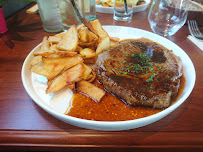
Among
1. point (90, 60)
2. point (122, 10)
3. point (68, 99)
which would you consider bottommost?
point (68, 99)

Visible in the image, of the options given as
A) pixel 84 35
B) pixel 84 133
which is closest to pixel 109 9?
pixel 84 35

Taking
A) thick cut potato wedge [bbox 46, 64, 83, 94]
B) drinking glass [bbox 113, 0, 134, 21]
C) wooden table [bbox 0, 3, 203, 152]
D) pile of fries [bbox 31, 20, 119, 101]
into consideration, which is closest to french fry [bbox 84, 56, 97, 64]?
pile of fries [bbox 31, 20, 119, 101]

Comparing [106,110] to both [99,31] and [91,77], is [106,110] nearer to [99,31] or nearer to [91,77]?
[91,77]

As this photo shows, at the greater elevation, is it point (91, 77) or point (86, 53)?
point (86, 53)

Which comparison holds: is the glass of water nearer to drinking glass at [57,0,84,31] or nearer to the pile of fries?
drinking glass at [57,0,84,31]

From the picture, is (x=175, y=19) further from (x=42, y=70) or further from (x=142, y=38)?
(x=42, y=70)

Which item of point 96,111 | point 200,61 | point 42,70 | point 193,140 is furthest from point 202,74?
point 42,70
